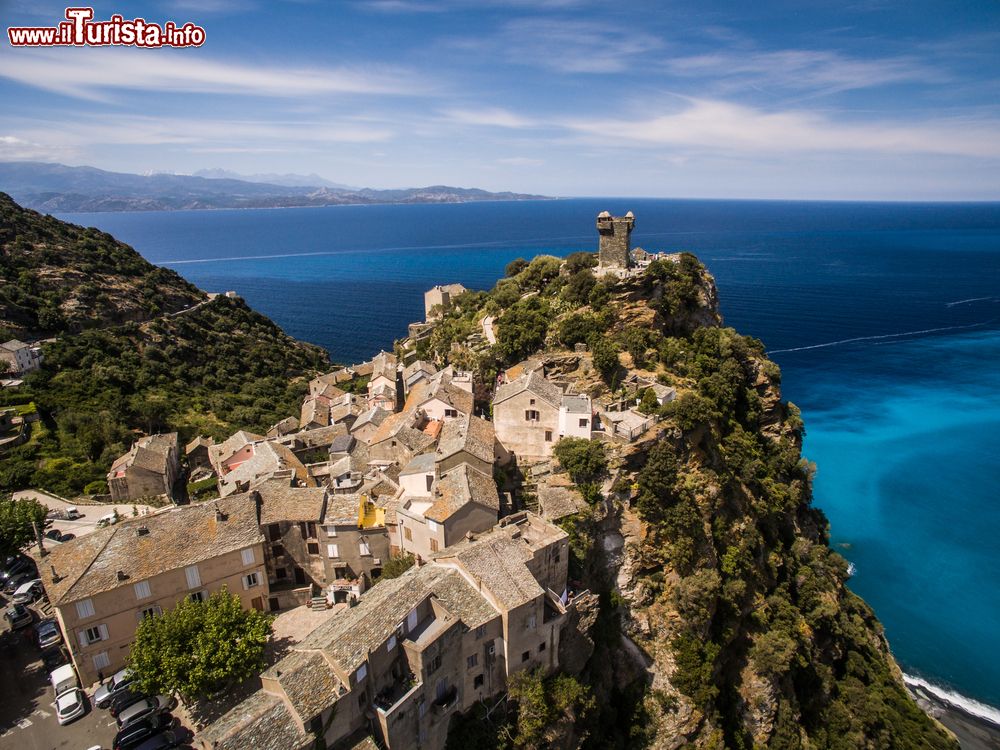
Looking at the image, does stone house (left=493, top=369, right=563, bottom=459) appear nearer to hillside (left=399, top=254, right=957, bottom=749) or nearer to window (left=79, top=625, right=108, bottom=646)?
hillside (left=399, top=254, right=957, bottom=749)

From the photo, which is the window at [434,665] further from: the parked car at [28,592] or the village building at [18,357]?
the village building at [18,357]

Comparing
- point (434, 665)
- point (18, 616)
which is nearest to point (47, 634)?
point (18, 616)

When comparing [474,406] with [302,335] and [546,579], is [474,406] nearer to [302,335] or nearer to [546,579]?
[546,579]

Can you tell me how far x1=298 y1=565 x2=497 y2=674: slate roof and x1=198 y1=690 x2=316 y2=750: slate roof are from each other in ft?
8.19

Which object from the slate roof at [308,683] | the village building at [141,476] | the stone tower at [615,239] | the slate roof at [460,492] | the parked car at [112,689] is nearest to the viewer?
the slate roof at [308,683]

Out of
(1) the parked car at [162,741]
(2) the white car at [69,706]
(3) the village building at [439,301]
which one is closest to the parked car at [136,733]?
(1) the parked car at [162,741]

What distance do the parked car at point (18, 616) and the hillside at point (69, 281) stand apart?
60.8 meters

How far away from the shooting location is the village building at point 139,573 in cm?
2708

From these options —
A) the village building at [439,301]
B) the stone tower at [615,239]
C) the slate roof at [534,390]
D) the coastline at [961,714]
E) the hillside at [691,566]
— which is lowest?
the coastline at [961,714]

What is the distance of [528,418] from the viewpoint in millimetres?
43344

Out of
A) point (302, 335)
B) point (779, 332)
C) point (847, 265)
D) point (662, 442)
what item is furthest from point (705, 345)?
point (847, 265)

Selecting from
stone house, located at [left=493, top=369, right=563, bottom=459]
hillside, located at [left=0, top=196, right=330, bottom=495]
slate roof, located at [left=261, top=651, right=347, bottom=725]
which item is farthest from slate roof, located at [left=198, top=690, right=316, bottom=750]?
hillside, located at [left=0, top=196, right=330, bottom=495]

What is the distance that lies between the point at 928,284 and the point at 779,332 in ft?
263

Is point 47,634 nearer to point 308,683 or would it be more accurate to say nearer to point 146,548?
point 146,548
